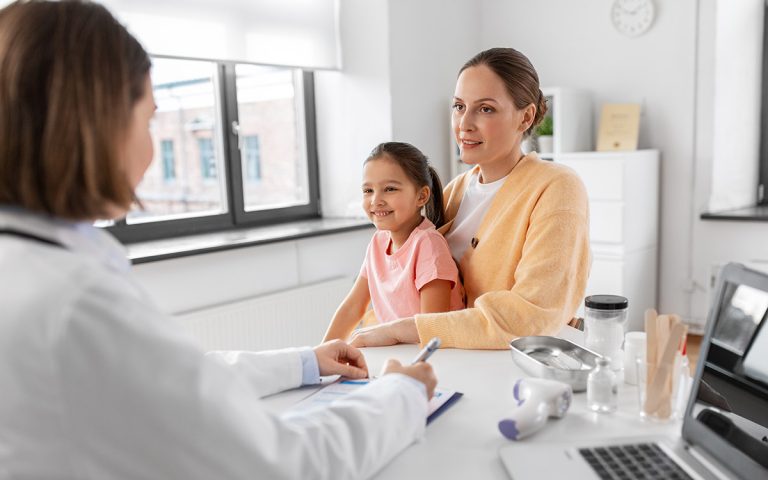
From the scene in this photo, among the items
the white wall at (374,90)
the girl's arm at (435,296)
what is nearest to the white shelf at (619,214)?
the white wall at (374,90)

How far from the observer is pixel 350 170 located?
3947 mm

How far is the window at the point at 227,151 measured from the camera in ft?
11.0

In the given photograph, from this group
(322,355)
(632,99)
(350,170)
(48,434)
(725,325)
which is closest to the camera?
(48,434)

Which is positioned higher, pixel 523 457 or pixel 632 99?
pixel 632 99

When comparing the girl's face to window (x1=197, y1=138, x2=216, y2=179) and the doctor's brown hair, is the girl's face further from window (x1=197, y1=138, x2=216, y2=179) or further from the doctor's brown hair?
window (x1=197, y1=138, x2=216, y2=179)

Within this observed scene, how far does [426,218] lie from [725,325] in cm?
101

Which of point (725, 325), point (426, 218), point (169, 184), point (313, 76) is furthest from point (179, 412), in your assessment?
point (313, 76)

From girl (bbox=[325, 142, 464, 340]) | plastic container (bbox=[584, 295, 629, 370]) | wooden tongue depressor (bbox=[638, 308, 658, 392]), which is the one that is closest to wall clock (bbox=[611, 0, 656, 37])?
girl (bbox=[325, 142, 464, 340])

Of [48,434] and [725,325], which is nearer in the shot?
[48,434]

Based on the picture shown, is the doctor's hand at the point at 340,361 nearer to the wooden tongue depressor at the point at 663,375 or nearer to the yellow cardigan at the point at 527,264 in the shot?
the yellow cardigan at the point at 527,264

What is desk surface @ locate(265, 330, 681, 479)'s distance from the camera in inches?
39.4

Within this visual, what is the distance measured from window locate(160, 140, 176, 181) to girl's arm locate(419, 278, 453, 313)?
2370 mm

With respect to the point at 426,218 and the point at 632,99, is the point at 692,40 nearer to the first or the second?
the point at 632,99

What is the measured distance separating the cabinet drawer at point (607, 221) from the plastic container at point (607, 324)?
247 cm
